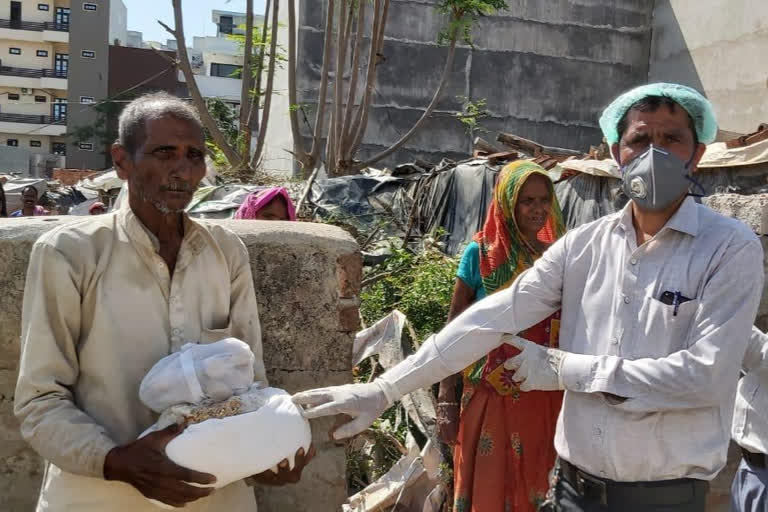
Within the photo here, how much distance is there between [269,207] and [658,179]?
2.61 metres

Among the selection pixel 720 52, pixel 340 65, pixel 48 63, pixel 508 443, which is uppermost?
pixel 720 52

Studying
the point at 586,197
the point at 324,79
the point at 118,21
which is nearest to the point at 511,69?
the point at 324,79

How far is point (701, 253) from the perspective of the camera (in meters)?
1.99

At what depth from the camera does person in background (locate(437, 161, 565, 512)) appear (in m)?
3.21

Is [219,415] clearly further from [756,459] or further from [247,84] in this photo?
[247,84]

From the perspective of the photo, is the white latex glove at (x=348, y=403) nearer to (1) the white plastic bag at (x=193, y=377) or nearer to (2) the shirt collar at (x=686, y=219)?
(1) the white plastic bag at (x=193, y=377)

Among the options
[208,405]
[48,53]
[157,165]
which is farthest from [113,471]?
[48,53]

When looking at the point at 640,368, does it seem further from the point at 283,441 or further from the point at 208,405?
the point at 208,405

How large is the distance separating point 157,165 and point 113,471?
0.73m

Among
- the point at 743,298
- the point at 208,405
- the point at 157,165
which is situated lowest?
the point at 208,405

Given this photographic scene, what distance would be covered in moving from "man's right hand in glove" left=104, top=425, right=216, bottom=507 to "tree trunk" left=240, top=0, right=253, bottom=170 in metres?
9.28

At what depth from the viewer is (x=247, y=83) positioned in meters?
11.0

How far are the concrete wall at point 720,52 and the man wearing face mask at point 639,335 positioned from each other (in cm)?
1378

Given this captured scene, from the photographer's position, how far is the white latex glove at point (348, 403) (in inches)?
80.0
